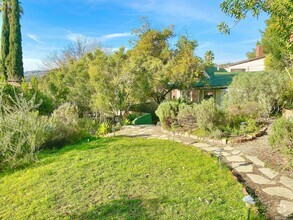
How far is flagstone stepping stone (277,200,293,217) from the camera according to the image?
3.28 metres

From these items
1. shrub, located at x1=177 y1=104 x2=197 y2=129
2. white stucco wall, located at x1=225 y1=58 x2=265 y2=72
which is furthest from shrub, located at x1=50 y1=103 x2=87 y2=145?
white stucco wall, located at x1=225 y1=58 x2=265 y2=72

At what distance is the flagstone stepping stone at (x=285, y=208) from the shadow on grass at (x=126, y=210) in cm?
172

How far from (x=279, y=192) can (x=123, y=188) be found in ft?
8.60

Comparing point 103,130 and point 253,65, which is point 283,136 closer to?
point 103,130

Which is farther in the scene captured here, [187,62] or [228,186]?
[187,62]

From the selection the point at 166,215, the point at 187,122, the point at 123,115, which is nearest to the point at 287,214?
the point at 166,215

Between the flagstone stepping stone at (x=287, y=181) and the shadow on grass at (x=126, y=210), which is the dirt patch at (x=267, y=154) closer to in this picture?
the flagstone stepping stone at (x=287, y=181)

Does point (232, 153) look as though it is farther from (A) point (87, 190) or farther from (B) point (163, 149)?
(A) point (87, 190)

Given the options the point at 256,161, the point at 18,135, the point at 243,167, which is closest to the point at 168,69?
the point at 256,161

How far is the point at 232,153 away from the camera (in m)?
6.11

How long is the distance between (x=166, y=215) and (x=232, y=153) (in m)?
3.55

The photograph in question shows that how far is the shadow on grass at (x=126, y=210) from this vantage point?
3189mm

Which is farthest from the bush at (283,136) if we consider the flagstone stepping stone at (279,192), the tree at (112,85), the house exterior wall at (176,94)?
the house exterior wall at (176,94)

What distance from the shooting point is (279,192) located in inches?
154
